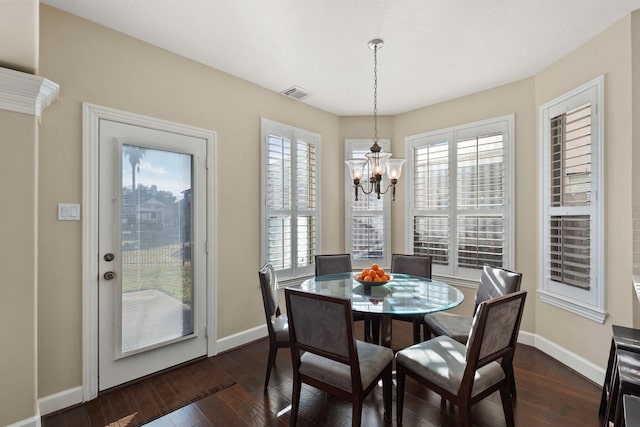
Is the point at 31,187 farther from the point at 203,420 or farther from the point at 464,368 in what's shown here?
the point at 464,368

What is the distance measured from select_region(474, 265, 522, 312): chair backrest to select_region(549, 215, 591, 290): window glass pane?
708 millimetres

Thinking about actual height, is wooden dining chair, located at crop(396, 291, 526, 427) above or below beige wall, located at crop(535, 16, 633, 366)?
below

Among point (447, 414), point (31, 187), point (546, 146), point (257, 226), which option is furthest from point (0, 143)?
point (546, 146)

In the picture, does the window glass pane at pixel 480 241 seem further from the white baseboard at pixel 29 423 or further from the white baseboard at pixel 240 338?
the white baseboard at pixel 29 423

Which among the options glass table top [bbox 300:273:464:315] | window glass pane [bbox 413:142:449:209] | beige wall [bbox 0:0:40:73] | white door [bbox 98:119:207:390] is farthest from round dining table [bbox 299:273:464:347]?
beige wall [bbox 0:0:40:73]

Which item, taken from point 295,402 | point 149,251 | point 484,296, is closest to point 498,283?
point 484,296

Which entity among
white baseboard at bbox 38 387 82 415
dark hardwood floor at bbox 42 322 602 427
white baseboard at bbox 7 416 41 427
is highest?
white baseboard at bbox 7 416 41 427

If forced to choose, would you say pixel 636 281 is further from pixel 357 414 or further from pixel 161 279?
pixel 161 279

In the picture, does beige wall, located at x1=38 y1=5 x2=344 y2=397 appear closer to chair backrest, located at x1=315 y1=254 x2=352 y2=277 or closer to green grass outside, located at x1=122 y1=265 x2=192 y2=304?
green grass outside, located at x1=122 y1=265 x2=192 y2=304

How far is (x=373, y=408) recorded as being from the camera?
2152 millimetres

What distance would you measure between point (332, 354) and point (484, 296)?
64.2 inches

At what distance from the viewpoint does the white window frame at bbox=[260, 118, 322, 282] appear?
3443 millimetres

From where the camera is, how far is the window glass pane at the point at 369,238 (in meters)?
4.38

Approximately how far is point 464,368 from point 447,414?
601 millimetres
